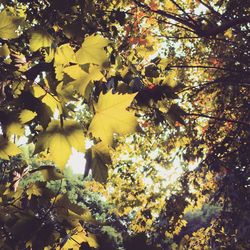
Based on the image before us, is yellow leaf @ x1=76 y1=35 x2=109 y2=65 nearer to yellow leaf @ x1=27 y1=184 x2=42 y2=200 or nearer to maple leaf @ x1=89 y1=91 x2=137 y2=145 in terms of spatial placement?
maple leaf @ x1=89 y1=91 x2=137 y2=145

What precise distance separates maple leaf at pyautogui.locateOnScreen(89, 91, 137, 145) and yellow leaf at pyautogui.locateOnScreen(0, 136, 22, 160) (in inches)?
17.6

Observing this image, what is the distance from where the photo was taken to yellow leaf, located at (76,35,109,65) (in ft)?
4.17

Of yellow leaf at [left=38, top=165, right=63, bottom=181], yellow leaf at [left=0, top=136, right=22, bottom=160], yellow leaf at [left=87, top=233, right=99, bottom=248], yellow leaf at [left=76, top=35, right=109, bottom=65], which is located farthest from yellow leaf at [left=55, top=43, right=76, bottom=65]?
yellow leaf at [left=87, top=233, right=99, bottom=248]

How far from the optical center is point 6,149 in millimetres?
1363

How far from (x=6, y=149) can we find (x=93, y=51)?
60 centimetres

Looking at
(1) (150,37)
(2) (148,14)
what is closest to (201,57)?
(1) (150,37)

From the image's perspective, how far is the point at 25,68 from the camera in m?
1.44

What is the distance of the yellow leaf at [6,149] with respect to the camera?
4.43 feet

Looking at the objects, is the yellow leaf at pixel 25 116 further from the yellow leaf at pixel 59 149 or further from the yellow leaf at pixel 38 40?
the yellow leaf at pixel 38 40

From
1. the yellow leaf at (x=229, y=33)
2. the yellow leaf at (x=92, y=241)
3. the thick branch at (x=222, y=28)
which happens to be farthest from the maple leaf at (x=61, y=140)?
the yellow leaf at (x=229, y=33)

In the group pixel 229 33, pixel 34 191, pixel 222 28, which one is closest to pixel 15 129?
pixel 34 191

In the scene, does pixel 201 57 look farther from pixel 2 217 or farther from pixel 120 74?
pixel 2 217

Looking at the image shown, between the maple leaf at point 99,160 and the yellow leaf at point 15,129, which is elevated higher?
the yellow leaf at point 15,129

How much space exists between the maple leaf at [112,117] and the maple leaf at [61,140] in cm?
8
